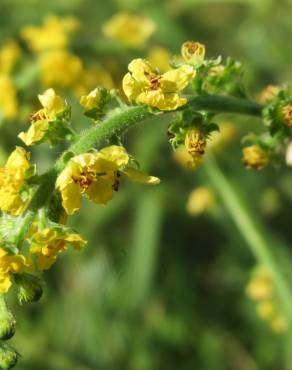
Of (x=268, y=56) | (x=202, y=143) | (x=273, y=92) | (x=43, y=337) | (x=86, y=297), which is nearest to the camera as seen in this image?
(x=202, y=143)

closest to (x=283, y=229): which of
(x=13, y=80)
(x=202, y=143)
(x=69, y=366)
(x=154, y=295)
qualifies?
(x=154, y=295)

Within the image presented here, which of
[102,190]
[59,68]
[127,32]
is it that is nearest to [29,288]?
[102,190]

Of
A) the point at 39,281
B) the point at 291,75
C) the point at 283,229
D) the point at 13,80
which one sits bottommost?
the point at 39,281

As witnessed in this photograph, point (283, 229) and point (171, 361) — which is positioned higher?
point (283, 229)

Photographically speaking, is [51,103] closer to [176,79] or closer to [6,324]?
[176,79]

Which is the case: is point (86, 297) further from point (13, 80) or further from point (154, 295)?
point (13, 80)
